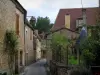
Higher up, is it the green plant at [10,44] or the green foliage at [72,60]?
the green plant at [10,44]

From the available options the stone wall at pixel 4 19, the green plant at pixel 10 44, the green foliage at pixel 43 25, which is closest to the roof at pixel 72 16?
the stone wall at pixel 4 19

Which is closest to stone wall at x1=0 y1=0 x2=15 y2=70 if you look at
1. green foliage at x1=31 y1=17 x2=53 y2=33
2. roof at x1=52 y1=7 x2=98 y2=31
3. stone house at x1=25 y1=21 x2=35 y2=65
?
stone house at x1=25 y1=21 x2=35 y2=65

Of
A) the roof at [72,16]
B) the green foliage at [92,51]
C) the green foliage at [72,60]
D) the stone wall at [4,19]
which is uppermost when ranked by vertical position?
the roof at [72,16]

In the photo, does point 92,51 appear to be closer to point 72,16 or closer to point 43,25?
point 72,16

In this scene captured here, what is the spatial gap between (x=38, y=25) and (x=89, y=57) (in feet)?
365

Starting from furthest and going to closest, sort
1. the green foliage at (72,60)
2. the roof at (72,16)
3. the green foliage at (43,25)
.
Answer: the green foliage at (43,25) < the roof at (72,16) < the green foliage at (72,60)

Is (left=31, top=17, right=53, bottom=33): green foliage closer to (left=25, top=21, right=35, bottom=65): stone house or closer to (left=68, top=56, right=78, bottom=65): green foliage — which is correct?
(left=25, top=21, right=35, bottom=65): stone house

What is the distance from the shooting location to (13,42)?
768 inches

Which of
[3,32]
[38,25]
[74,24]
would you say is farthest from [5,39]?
[38,25]

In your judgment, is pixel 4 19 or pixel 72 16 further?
pixel 72 16

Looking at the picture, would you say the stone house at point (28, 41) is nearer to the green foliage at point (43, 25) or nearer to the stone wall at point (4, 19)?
the stone wall at point (4, 19)

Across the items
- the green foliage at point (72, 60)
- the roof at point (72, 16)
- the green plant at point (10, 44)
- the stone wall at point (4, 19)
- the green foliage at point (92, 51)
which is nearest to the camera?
the green foliage at point (92, 51)

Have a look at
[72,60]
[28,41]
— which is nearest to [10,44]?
[72,60]

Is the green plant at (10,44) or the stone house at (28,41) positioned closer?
the green plant at (10,44)
